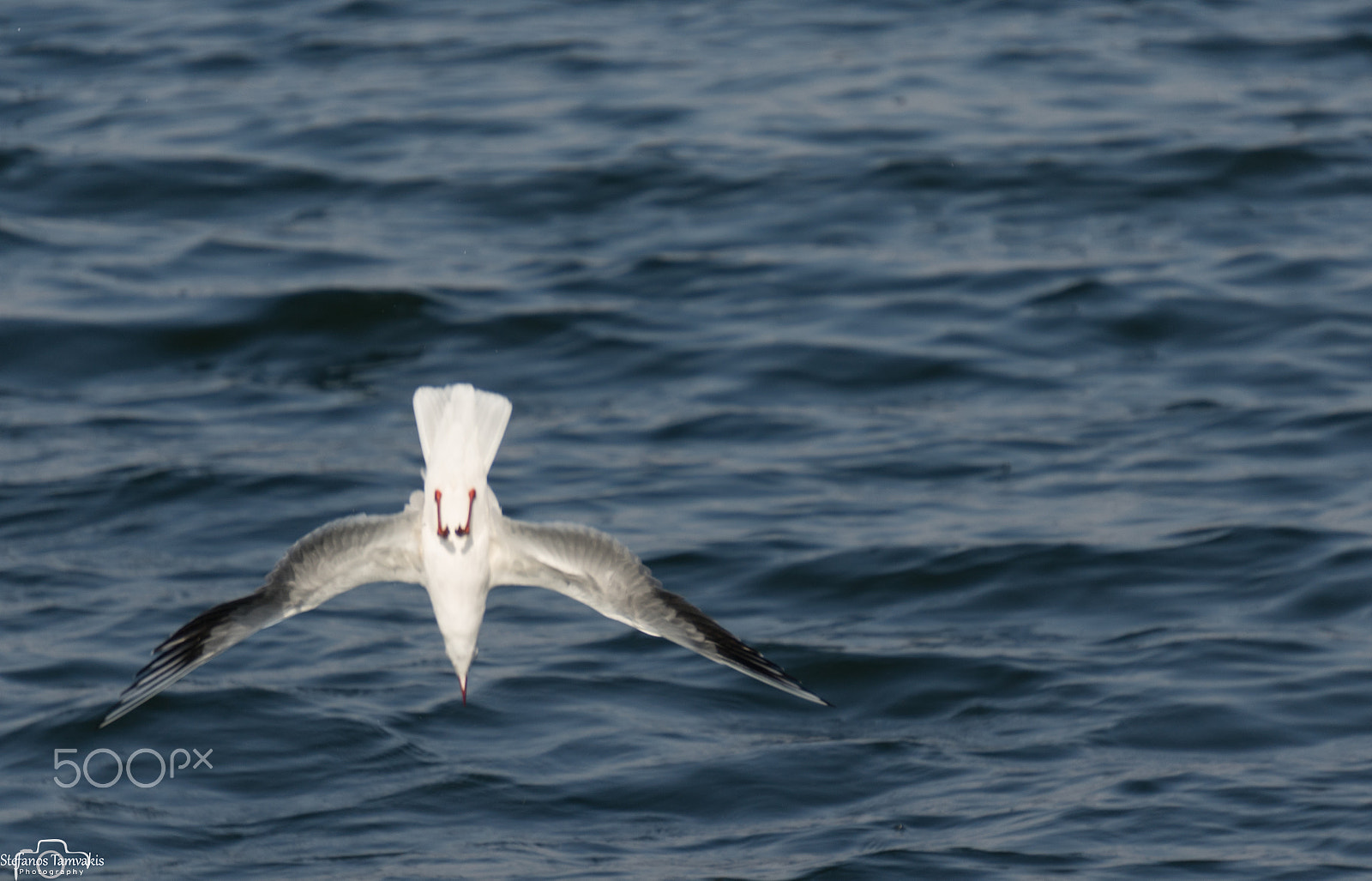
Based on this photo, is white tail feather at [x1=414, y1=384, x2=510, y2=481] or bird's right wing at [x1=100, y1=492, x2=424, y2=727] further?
bird's right wing at [x1=100, y1=492, x2=424, y2=727]

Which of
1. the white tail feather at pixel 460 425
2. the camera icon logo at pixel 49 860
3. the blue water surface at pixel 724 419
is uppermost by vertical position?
the white tail feather at pixel 460 425

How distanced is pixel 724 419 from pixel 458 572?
7346mm

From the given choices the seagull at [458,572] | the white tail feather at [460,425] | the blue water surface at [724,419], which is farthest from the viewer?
the blue water surface at [724,419]

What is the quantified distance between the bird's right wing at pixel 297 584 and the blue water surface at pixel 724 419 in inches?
117

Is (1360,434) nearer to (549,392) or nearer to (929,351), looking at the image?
(929,351)

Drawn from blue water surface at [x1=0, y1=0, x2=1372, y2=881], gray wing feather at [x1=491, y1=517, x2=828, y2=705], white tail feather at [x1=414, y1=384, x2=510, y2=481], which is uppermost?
white tail feather at [x1=414, y1=384, x2=510, y2=481]

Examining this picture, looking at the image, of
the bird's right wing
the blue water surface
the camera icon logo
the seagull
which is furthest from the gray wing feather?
the camera icon logo

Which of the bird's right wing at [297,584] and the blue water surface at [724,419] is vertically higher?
the bird's right wing at [297,584]

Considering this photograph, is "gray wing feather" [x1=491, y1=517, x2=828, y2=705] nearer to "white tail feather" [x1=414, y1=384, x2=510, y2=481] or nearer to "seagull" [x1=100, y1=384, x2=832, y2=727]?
"seagull" [x1=100, y1=384, x2=832, y2=727]

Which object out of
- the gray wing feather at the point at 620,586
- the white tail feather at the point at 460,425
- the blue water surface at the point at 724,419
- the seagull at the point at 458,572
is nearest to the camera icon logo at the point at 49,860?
the blue water surface at the point at 724,419

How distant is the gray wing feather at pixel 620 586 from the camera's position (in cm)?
733

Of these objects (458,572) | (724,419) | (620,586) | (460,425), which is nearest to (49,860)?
(458,572)

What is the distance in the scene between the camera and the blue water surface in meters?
10.7

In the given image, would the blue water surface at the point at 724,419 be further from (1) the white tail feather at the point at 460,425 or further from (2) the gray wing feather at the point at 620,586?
(1) the white tail feather at the point at 460,425
